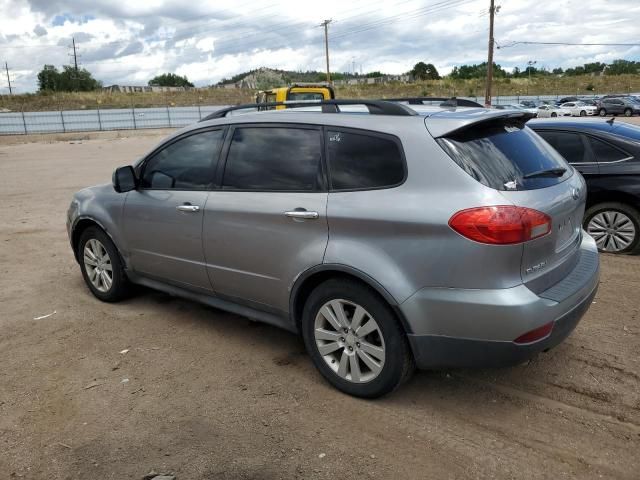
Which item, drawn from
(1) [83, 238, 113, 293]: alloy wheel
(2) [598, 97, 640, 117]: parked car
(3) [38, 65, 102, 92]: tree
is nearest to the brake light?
(1) [83, 238, 113, 293]: alloy wheel

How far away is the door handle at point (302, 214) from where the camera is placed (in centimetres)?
323

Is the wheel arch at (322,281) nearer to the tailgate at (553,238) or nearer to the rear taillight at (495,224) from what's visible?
the rear taillight at (495,224)

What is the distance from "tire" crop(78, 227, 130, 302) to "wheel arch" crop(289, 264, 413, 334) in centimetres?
208

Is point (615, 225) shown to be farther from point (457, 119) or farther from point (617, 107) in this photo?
point (617, 107)

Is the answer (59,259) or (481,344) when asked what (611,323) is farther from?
(59,259)

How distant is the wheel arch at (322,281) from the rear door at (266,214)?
5cm

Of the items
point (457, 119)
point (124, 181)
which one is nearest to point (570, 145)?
point (457, 119)

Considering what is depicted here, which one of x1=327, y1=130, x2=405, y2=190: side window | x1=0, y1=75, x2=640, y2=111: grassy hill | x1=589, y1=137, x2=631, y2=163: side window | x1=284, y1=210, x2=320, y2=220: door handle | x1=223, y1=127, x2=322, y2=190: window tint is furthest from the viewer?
x1=0, y1=75, x2=640, y2=111: grassy hill

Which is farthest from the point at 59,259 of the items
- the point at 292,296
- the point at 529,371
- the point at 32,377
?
the point at 529,371

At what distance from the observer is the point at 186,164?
13.6 ft

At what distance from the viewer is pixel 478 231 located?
268 cm

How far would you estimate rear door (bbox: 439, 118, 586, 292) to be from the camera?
2.83m

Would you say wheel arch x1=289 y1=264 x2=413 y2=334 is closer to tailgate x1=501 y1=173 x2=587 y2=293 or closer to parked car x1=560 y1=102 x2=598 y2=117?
tailgate x1=501 y1=173 x2=587 y2=293

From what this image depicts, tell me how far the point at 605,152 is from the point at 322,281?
4.49 meters
